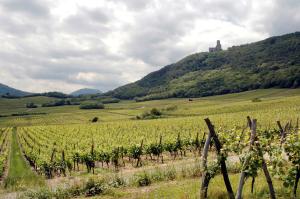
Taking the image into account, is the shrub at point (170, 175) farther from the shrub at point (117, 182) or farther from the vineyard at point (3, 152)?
the vineyard at point (3, 152)

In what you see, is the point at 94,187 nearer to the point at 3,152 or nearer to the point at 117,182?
the point at 117,182

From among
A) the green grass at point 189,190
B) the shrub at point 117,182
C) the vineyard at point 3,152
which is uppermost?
the green grass at point 189,190

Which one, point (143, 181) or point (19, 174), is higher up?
point (143, 181)

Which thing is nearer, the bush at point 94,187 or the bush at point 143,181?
the bush at point 94,187

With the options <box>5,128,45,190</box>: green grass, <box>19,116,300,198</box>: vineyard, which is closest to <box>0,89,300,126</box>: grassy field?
<box>19,116,300,198</box>: vineyard

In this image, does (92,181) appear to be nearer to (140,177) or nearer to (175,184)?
(140,177)

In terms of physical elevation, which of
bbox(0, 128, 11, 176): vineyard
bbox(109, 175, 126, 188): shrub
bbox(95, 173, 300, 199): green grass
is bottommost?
bbox(0, 128, 11, 176): vineyard

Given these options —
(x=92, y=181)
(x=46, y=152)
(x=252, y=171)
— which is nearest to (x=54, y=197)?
(x=92, y=181)

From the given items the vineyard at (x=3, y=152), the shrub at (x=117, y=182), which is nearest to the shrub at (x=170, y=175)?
the shrub at (x=117, y=182)

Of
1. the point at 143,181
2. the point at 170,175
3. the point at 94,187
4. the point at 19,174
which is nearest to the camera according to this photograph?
the point at 94,187

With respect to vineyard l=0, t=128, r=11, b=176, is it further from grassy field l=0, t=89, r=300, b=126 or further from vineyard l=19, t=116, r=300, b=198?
grassy field l=0, t=89, r=300, b=126

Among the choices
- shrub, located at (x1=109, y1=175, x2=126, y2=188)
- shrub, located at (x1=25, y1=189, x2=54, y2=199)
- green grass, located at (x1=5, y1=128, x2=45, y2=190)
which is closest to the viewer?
shrub, located at (x1=25, y1=189, x2=54, y2=199)

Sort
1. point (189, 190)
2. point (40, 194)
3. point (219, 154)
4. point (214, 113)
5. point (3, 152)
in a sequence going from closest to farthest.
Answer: point (219, 154) → point (189, 190) → point (40, 194) → point (3, 152) → point (214, 113)

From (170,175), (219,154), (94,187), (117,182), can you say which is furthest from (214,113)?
(219,154)
